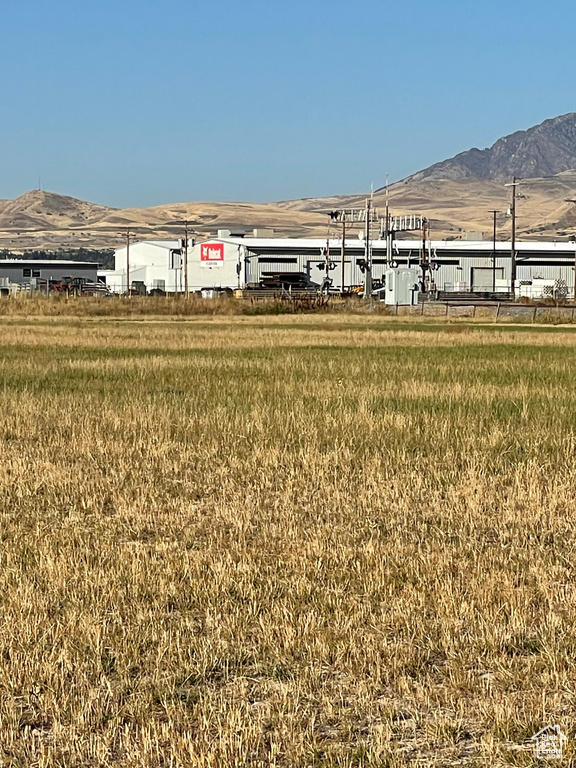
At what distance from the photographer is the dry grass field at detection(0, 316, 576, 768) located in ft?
18.9

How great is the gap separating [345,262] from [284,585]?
111838 mm

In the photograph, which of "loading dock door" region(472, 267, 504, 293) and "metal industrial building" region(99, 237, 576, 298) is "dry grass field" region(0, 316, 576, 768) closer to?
"metal industrial building" region(99, 237, 576, 298)

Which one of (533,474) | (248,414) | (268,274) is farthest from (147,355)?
(268,274)

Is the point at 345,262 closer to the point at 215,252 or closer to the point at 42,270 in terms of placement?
the point at 215,252

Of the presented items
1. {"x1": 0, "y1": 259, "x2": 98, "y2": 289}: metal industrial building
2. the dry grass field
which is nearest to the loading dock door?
{"x1": 0, "y1": 259, "x2": 98, "y2": 289}: metal industrial building

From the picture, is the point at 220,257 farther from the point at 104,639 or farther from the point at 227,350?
the point at 104,639

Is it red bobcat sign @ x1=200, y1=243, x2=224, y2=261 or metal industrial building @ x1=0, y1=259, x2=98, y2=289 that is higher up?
red bobcat sign @ x1=200, y1=243, x2=224, y2=261

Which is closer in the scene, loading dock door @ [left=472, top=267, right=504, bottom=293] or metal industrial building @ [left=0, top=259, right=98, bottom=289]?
loading dock door @ [left=472, top=267, right=504, bottom=293]

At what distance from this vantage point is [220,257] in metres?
119

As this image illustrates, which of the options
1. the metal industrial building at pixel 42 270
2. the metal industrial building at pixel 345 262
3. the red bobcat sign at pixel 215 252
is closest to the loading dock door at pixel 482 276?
the metal industrial building at pixel 345 262

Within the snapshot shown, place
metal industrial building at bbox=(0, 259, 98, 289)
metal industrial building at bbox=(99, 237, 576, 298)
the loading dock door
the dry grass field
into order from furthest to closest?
metal industrial building at bbox=(0, 259, 98, 289) → the loading dock door → metal industrial building at bbox=(99, 237, 576, 298) → the dry grass field

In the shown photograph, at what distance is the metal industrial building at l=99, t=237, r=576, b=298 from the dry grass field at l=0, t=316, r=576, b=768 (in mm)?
97928

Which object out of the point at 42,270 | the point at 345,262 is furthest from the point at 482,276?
the point at 42,270

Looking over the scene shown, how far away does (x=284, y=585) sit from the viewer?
27.4 feet
